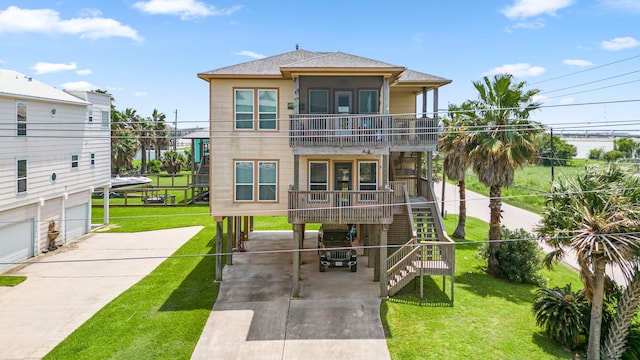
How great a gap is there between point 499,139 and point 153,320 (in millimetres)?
15841

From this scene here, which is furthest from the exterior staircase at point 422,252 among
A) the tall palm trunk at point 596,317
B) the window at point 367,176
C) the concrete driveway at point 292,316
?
the tall palm trunk at point 596,317

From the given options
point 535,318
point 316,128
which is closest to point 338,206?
point 316,128

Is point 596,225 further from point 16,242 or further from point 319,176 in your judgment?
point 16,242

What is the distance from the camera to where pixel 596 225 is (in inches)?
443

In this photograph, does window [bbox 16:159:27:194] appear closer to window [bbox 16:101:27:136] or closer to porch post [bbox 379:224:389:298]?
window [bbox 16:101:27:136]

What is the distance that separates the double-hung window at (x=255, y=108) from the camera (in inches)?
659

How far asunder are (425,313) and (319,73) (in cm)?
955

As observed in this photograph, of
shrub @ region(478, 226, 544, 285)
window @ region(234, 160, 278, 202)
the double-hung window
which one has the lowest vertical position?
shrub @ region(478, 226, 544, 285)

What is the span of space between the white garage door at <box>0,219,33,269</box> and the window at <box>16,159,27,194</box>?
180cm

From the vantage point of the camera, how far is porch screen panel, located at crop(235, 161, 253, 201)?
55.0ft

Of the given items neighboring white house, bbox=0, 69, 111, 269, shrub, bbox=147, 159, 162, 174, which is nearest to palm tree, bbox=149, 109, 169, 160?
shrub, bbox=147, 159, 162, 174

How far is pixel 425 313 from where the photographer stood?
14.8 m

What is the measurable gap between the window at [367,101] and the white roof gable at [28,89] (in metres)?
16.5

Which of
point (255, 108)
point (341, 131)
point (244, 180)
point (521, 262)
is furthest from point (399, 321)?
point (255, 108)
